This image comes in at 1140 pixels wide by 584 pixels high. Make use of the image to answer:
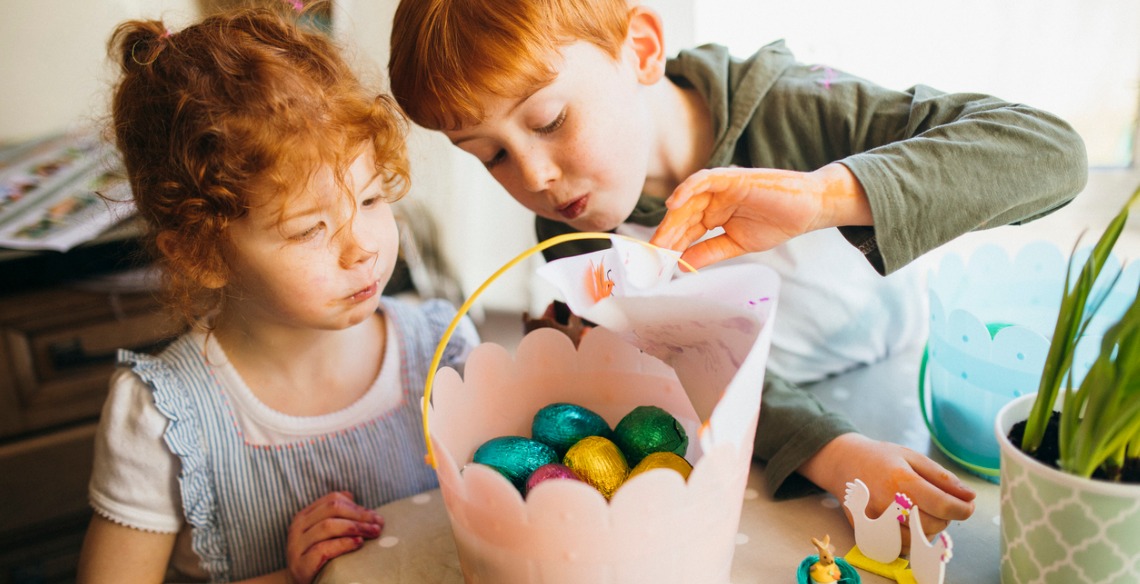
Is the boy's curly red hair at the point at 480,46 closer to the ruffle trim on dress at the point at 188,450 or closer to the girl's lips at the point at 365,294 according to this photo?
the girl's lips at the point at 365,294

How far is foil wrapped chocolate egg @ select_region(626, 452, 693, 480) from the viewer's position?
0.65 metres

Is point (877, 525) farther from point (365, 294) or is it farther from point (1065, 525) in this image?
point (365, 294)

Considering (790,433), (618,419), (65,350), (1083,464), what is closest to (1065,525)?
(1083,464)

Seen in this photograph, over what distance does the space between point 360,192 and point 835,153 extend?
543 millimetres

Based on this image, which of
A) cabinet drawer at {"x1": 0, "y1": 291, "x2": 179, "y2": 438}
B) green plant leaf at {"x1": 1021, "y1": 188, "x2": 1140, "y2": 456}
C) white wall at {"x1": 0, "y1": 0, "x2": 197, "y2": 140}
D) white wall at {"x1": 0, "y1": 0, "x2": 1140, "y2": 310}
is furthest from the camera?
white wall at {"x1": 0, "y1": 0, "x2": 197, "y2": 140}

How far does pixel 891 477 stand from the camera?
2.20 feet

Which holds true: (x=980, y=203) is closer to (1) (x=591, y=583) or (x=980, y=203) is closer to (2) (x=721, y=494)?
(2) (x=721, y=494)

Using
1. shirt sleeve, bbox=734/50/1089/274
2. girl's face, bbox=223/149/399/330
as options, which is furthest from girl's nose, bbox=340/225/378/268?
shirt sleeve, bbox=734/50/1089/274

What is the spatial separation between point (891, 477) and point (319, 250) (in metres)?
0.59

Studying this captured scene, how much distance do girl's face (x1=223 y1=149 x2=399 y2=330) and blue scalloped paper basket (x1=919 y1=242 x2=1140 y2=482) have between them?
58cm

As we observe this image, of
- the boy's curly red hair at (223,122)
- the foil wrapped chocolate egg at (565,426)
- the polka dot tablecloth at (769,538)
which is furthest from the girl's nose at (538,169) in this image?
the polka dot tablecloth at (769,538)

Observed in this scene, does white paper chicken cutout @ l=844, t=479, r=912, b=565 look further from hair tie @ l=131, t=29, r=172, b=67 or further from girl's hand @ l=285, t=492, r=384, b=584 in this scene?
hair tie @ l=131, t=29, r=172, b=67

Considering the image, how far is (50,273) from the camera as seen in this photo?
4.14 feet

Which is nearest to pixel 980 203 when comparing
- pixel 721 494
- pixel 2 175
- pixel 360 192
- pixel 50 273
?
pixel 721 494
